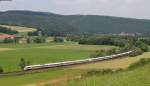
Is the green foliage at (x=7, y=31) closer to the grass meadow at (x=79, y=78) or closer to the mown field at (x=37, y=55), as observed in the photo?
the mown field at (x=37, y=55)

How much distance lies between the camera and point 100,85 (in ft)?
70.9

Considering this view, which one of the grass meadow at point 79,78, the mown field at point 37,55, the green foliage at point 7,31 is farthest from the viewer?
the green foliage at point 7,31

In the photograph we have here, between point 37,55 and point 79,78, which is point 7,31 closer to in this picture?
point 37,55

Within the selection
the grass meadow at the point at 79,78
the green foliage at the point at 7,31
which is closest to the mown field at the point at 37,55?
the grass meadow at the point at 79,78

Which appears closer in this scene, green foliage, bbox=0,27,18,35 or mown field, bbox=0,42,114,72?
mown field, bbox=0,42,114,72

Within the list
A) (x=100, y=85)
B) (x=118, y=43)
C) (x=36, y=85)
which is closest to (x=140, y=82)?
(x=100, y=85)

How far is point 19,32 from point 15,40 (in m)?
33.4

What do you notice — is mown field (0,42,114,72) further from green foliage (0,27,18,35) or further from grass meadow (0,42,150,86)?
green foliage (0,27,18,35)

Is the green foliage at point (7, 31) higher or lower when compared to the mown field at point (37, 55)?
lower

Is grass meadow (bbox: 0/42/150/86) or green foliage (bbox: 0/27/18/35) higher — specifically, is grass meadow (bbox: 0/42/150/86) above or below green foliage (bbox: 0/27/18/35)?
above

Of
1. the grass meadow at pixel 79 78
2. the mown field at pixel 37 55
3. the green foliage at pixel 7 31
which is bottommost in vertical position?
the green foliage at pixel 7 31

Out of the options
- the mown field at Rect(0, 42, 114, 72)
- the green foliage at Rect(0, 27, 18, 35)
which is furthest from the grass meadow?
the green foliage at Rect(0, 27, 18, 35)

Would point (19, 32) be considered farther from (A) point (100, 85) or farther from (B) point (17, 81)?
(A) point (100, 85)

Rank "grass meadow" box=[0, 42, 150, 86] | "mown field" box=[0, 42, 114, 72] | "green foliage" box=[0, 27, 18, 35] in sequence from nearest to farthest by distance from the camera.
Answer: "grass meadow" box=[0, 42, 150, 86] < "mown field" box=[0, 42, 114, 72] < "green foliage" box=[0, 27, 18, 35]
